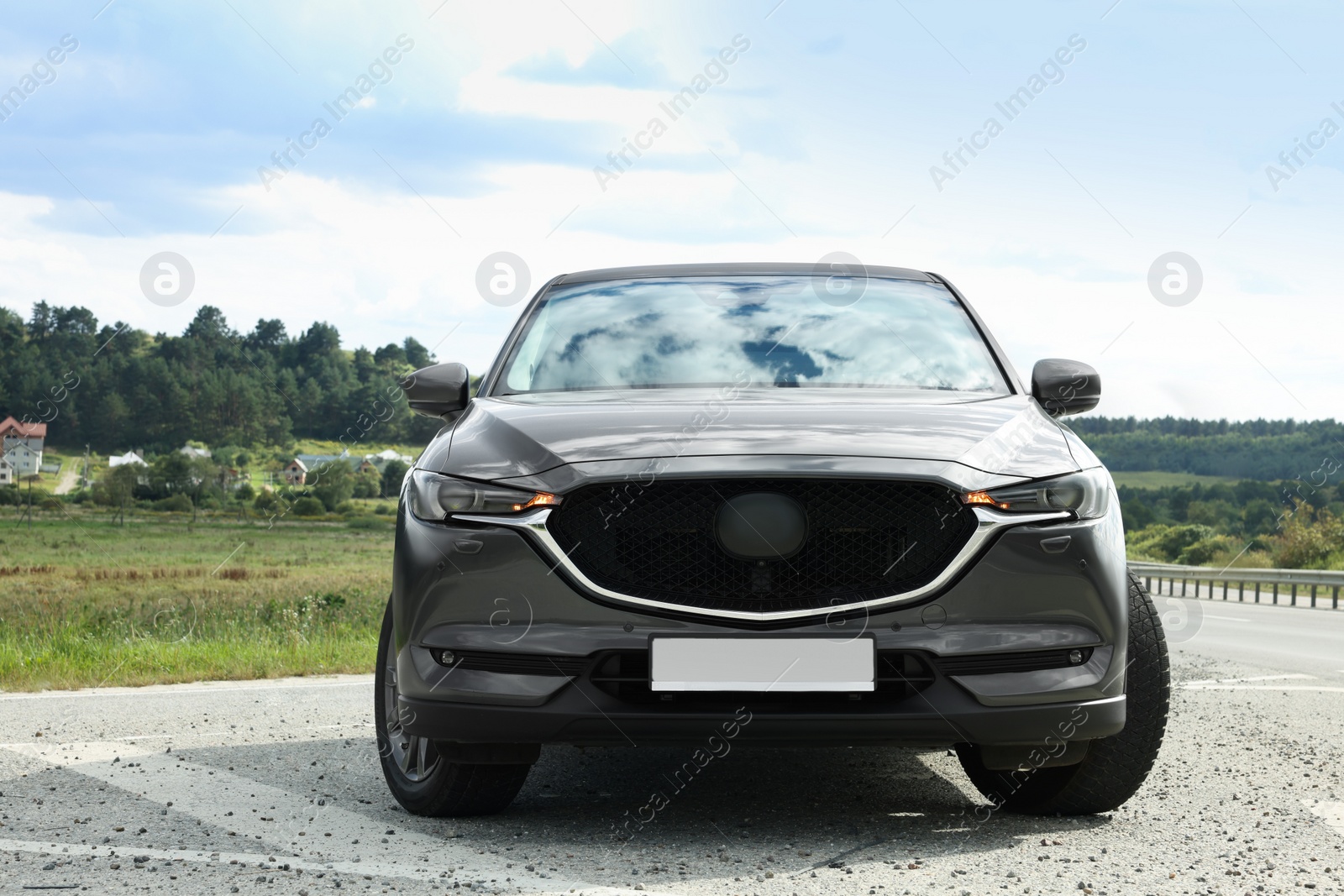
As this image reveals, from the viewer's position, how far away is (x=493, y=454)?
3.42 metres

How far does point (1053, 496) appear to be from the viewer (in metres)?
3.31

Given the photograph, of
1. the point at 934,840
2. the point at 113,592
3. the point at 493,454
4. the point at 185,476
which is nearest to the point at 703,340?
the point at 493,454

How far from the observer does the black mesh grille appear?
127 inches

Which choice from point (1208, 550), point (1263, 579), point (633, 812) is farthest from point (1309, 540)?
point (633, 812)

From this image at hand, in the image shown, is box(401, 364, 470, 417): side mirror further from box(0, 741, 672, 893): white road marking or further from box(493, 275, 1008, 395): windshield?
box(0, 741, 672, 893): white road marking

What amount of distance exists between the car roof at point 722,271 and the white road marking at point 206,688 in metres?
3.59

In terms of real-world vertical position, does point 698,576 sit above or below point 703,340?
below

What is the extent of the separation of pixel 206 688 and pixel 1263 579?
22.3 metres

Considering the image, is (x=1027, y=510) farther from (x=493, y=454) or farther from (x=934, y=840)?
(x=493, y=454)

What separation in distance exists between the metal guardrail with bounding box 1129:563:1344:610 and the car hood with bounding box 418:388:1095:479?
1725cm

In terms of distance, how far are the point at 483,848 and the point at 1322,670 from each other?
8015mm

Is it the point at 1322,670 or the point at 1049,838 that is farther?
the point at 1322,670

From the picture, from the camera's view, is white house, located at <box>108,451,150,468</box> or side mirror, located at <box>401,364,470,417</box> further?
white house, located at <box>108,451,150,468</box>

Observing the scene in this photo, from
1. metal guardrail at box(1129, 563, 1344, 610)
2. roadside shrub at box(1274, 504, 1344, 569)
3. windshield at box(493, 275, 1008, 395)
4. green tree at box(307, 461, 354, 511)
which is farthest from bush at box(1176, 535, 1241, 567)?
windshield at box(493, 275, 1008, 395)
